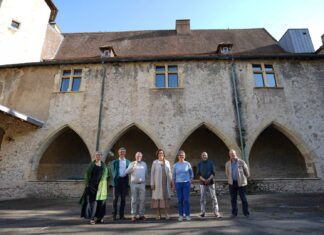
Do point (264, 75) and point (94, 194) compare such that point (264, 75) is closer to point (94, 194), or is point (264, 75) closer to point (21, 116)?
point (94, 194)

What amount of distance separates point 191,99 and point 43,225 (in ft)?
28.0

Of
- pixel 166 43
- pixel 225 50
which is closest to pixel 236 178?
pixel 225 50

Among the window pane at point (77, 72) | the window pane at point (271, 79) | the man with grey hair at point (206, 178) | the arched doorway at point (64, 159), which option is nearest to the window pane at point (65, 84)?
the window pane at point (77, 72)

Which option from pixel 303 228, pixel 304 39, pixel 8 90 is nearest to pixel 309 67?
pixel 304 39

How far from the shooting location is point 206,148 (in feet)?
43.6

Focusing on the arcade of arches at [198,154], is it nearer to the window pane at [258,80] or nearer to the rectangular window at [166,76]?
the window pane at [258,80]

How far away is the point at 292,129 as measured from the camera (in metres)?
11.2

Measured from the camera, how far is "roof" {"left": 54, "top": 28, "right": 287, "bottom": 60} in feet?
46.6

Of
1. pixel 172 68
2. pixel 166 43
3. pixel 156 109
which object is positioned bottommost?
pixel 156 109

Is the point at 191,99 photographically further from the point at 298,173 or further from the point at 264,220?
the point at 264,220

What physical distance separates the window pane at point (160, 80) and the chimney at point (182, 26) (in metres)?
5.55

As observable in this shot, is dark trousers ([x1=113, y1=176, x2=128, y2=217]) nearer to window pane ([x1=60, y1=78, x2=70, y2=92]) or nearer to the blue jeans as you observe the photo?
the blue jeans

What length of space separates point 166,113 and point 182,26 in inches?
325

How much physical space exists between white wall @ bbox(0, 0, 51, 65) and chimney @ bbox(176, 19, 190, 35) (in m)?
8.85
